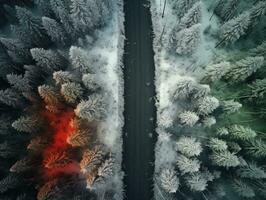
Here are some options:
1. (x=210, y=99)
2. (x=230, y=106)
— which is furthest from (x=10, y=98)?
(x=230, y=106)

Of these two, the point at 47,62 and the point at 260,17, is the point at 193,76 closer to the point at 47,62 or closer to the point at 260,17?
the point at 260,17

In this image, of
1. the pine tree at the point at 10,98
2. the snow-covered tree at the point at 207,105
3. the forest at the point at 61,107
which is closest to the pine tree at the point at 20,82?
the forest at the point at 61,107

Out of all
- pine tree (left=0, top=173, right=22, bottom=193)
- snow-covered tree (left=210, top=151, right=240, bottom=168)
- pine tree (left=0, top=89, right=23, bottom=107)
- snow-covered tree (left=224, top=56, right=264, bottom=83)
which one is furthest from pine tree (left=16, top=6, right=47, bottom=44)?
snow-covered tree (left=210, top=151, right=240, bottom=168)

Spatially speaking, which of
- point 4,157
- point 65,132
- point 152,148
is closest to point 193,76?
point 152,148

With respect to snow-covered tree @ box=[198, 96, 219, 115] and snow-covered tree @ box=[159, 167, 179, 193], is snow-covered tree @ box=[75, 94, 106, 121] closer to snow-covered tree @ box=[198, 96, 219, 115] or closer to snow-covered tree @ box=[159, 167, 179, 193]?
snow-covered tree @ box=[159, 167, 179, 193]

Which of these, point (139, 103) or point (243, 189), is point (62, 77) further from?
point (243, 189)

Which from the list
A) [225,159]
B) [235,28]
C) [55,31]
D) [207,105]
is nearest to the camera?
[225,159]

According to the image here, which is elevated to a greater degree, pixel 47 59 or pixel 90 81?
pixel 47 59
